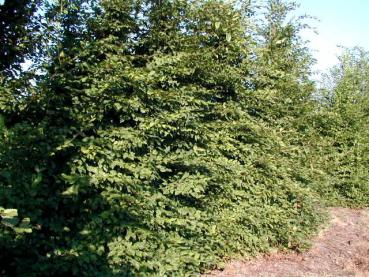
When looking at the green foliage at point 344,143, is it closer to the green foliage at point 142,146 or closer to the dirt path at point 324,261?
the dirt path at point 324,261

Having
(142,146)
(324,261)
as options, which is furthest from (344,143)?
(142,146)

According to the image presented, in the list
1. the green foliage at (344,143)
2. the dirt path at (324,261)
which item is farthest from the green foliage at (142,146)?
the green foliage at (344,143)

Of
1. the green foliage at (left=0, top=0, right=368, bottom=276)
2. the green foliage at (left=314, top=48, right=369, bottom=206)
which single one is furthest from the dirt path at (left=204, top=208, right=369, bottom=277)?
the green foliage at (left=314, top=48, right=369, bottom=206)

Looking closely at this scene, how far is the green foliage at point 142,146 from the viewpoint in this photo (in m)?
3.51

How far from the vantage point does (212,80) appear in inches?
201

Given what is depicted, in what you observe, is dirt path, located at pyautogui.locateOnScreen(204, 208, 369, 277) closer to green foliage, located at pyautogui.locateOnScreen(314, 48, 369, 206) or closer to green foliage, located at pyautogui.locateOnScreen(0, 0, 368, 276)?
green foliage, located at pyautogui.locateOnScreen(0, 0, 368, 276)

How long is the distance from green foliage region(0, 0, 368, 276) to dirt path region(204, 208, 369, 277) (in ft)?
0.82

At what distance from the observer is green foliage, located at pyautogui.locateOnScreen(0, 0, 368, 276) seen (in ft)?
11.5

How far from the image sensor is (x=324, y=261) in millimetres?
6297

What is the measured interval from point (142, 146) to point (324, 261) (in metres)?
3.90

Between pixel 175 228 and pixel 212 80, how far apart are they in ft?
6.38

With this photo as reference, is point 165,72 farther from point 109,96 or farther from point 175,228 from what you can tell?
point 175,228

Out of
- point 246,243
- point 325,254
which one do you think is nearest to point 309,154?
point 325,254

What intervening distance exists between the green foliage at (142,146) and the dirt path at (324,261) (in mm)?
250
